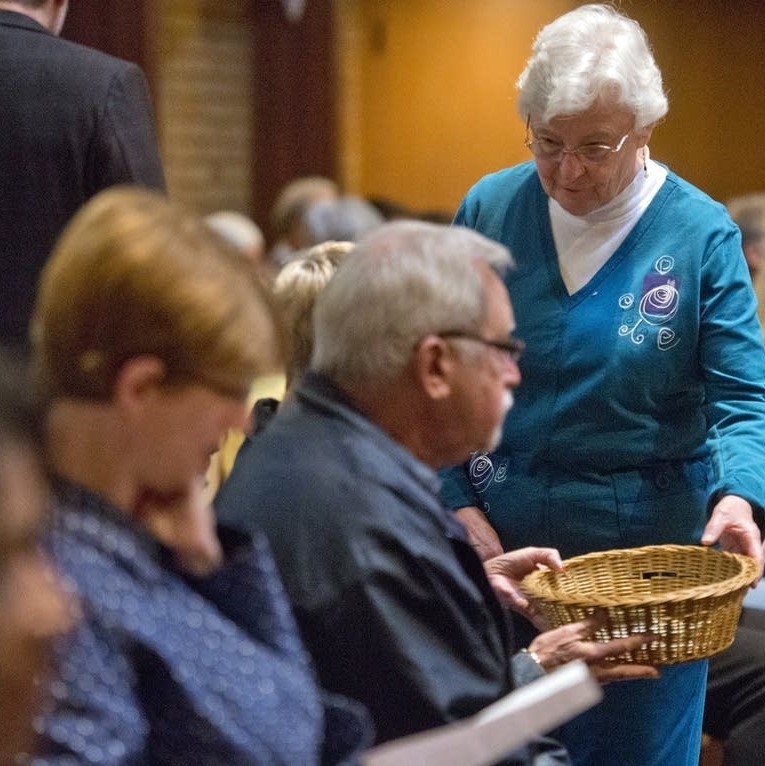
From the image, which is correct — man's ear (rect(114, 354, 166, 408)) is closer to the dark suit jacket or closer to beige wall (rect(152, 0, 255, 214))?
the dark suit jacket

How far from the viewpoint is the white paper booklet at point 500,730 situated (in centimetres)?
142

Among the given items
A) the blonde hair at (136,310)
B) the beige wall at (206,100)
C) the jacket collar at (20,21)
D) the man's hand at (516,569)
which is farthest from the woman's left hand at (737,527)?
the beige wall at (206,100)

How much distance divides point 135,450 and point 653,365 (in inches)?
51.6

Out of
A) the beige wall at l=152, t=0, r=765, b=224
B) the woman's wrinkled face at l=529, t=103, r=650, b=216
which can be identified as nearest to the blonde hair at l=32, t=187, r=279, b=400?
the woman's wrinkled face at l=529, t=103, r=650, b=216

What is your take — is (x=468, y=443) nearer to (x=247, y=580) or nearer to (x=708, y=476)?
(x=247, y=580)

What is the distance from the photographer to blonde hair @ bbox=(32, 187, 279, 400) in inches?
59.7

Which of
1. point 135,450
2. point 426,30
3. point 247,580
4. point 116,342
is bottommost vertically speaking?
point 426,30

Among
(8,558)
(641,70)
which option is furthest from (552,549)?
(8,558)

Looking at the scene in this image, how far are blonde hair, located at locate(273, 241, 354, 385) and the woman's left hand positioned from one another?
0.74 m

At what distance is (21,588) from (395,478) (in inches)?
30.9

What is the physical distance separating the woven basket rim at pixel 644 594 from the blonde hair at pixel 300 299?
564mm

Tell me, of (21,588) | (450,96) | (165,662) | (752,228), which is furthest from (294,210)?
(21,588)

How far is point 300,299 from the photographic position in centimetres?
276

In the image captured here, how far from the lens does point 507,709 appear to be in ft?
4.91
